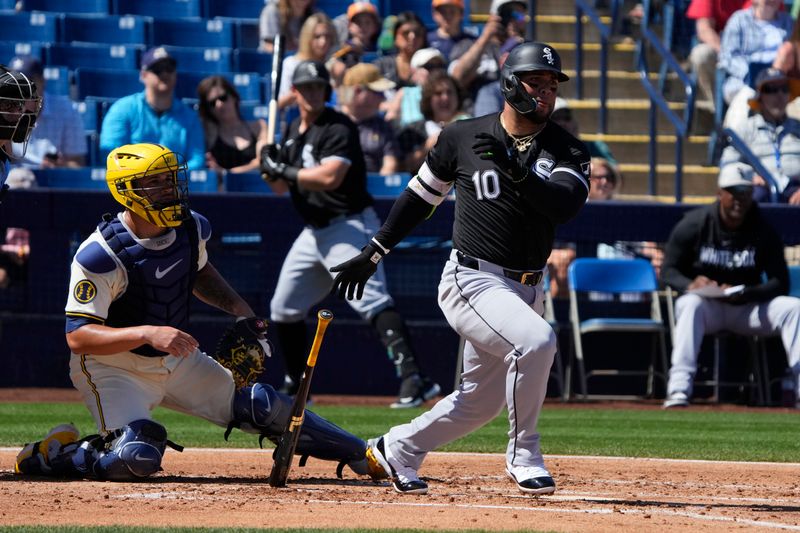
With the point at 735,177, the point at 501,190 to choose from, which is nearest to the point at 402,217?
the point at 501,190

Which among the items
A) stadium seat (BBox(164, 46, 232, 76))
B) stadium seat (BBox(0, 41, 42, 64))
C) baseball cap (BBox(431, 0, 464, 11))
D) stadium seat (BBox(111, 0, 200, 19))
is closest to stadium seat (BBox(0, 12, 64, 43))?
stadium seat (BBox(0, 41, 42, 64))

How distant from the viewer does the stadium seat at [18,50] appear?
519 inches

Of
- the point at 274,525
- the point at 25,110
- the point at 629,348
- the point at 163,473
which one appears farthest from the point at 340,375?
the point at 274,525

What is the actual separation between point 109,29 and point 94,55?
44 centimetres

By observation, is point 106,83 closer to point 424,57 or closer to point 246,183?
point 246,183

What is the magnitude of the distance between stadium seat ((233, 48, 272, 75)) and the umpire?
4130 mm

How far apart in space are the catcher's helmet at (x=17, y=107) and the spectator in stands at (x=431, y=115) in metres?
5.65

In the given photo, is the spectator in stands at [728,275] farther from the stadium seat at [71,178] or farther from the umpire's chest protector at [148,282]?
the umpire's chest protector at [148,282]

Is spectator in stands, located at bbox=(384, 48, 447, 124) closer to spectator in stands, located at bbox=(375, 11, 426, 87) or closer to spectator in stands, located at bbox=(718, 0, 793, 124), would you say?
spectator in stands, located at bbox=(375, 11, 426, 87)

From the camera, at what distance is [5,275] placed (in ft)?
34.2

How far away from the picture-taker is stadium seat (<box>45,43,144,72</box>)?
528 inches

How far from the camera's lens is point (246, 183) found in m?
11.1

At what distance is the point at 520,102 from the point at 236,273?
5431 millimetres

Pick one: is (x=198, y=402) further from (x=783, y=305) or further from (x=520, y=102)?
(x=783, y=305)
